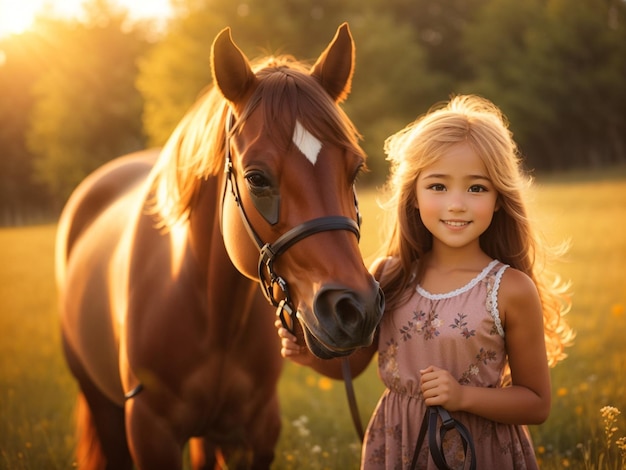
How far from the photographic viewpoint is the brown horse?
1769 millimetres

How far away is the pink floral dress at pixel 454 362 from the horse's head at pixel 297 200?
0.96ft

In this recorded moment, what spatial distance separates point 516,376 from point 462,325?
0.26 meters

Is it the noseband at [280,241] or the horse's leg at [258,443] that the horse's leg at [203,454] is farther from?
the noseband at [280,241]

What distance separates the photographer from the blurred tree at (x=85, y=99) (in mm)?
27594

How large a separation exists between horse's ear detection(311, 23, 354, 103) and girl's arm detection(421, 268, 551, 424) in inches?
37.8

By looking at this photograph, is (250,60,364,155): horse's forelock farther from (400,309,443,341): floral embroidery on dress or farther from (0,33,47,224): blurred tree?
(0,33,47,224): blurred tree

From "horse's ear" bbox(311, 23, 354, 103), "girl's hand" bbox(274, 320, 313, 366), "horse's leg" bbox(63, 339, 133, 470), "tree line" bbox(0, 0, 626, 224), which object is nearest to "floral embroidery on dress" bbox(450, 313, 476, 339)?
"girl's hand" bbox(274, 320, 313, 366)

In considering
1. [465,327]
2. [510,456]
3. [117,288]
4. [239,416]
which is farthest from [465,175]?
[117,288]

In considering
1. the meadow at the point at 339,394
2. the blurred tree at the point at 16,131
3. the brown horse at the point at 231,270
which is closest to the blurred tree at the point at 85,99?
the blurred tree at the point at 16,131

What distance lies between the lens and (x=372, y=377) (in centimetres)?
489

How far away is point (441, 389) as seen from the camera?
1.75 meters

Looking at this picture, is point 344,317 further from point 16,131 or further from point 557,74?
point 16,131

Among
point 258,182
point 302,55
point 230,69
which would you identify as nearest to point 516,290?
point 258,182

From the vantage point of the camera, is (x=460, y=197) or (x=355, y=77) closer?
(x=460, y=197)
